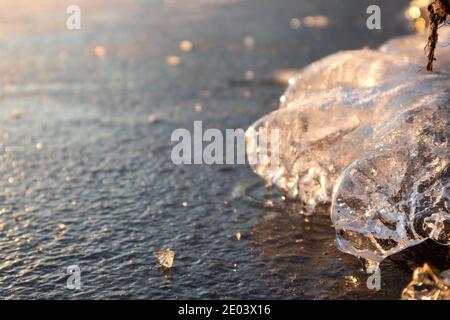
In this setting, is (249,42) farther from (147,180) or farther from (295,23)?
(147,180)

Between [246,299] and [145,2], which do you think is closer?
[246,299]

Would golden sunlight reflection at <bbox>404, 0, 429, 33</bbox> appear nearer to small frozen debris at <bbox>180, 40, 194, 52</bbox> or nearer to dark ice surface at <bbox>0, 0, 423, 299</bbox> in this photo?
dark ice surface at <bbox>0, 0, 423, 299</bbox>

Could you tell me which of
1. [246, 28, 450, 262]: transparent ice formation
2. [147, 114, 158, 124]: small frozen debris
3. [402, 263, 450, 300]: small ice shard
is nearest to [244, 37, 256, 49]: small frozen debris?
[147, 114, 158, 124]: small frozen debris

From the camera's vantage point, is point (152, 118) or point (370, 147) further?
point (152, 118)

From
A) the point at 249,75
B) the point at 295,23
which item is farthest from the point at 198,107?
the point at 295,23

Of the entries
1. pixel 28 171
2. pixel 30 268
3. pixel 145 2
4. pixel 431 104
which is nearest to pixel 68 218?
pixel 30 268
